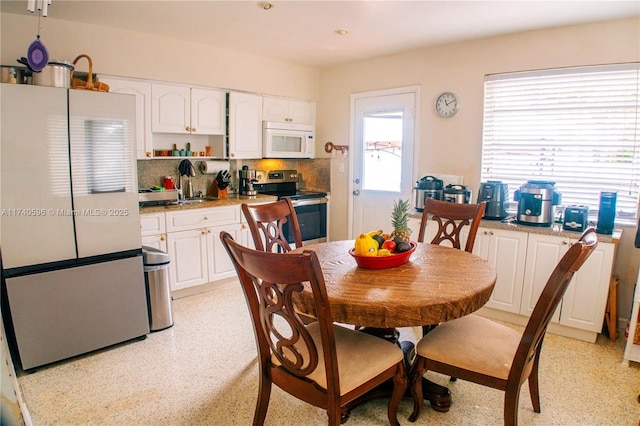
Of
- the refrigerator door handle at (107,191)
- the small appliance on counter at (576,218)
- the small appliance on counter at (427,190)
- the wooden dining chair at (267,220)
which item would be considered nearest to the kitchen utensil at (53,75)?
the refrigerator door handle at (107,191)

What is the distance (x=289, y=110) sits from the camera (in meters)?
4.89

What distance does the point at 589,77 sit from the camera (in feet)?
10.6

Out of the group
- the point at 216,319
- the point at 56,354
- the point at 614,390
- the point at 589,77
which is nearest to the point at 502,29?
the point at 589,77

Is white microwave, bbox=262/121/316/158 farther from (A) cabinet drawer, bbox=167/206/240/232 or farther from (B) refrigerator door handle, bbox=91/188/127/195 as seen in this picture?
(B) refrigerator door handle, bbox=91/188/127/195

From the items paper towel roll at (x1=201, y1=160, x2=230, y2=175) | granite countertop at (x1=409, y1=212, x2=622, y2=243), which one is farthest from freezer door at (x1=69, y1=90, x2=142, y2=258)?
granite countertop at (x1=409, y1=212, x2=622, y2=243)

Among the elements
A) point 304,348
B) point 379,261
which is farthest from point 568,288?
point 304,348

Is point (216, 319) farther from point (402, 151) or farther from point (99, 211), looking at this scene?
point (402, 151)

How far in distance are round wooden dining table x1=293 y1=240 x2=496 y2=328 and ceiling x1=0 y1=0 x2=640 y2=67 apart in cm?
197

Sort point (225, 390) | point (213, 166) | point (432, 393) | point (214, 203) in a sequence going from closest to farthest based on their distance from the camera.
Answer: point (432, 393)
point (225, 390)
point (214, 203)
point (213, 166)

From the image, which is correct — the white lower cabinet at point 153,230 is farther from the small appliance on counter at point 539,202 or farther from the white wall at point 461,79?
the small appliance on counter at point 539,202

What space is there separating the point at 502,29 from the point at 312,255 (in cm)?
314

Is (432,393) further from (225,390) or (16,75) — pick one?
(16,75)

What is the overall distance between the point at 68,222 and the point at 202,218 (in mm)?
1319

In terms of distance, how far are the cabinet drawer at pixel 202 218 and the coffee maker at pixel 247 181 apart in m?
0.43
